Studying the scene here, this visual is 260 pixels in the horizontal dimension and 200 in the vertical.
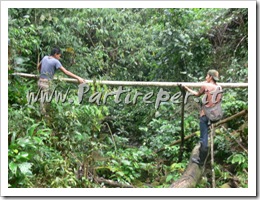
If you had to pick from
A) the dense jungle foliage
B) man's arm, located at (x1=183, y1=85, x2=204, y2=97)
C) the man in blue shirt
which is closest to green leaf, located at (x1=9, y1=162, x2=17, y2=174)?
the dense jungle foliage

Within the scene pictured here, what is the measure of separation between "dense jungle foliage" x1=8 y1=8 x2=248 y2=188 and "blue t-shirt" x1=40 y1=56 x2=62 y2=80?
0.48ft

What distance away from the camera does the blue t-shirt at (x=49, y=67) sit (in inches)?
177

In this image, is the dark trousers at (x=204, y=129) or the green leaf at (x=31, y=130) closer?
the green leaf at (x=31, y=130)

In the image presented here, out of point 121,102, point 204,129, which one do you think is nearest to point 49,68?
point 121,102

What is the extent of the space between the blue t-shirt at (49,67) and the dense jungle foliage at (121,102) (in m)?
0.15

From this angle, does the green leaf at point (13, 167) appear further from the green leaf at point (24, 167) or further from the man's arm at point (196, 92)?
the man's arm at point (196, 92)

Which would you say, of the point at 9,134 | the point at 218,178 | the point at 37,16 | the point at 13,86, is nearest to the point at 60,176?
the point at 9,134

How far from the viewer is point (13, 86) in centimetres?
425

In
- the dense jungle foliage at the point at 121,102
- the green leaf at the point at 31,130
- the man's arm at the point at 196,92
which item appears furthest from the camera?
the man's arm at the point at 196,92

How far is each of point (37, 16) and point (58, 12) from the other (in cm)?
37

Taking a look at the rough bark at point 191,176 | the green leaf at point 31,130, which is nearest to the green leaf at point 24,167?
the green leaf at point 31,130

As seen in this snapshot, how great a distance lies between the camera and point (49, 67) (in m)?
4.51

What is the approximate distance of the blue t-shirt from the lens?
4489 millimetres

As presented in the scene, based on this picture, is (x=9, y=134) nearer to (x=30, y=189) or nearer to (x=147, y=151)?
(x=30, y=189)
